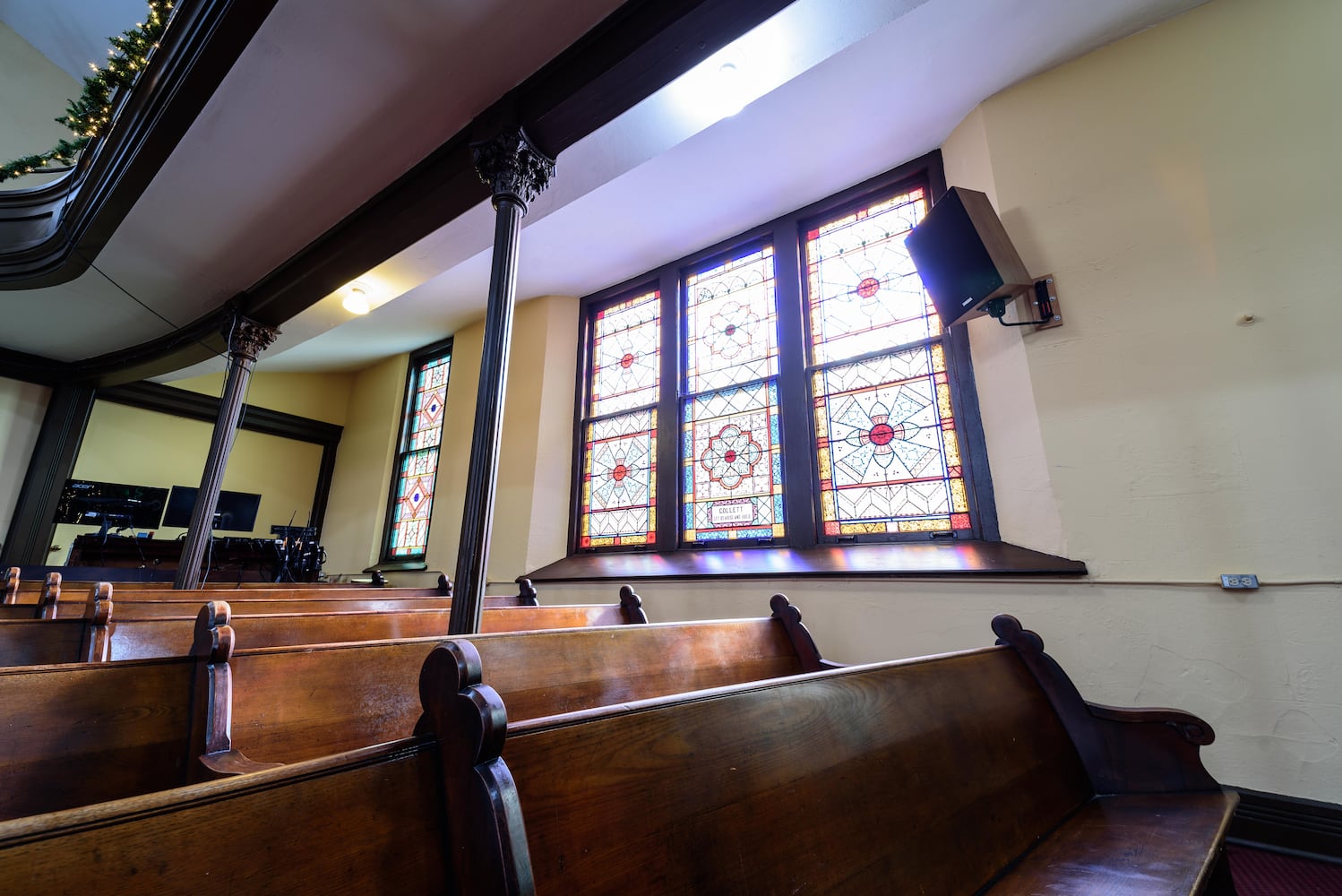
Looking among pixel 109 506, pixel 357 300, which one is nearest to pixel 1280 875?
pixel 357 300

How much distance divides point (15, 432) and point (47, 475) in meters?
0.52

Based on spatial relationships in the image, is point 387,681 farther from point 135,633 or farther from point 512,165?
point 512,165

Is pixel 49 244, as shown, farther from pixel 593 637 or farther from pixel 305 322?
pixel 593 637

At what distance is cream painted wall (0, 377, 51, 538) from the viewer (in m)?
5.12

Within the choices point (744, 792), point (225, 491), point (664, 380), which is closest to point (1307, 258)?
point (744, 792)

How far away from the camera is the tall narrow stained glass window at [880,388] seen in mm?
3012

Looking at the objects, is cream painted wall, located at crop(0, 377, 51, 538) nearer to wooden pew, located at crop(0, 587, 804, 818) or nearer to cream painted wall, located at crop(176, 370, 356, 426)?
cream painted wall, located at crop(176, 370, 356, 426)

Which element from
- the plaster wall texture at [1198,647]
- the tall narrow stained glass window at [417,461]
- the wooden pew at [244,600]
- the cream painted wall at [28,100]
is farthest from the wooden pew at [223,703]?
the cream painted wall at [28,100]

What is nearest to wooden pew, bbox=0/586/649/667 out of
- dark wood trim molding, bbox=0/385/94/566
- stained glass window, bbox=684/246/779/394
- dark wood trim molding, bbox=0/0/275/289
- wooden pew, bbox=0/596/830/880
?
wooden pew, bbox=0/596/830/880

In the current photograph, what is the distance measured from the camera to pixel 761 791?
0.72 metres

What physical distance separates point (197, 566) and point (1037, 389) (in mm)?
4910

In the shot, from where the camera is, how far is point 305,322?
13.9 feet

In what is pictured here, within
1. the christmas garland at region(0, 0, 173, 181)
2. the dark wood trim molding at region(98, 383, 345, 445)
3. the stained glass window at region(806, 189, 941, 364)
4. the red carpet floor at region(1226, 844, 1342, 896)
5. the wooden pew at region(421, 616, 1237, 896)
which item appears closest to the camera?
the wooden pew at region(421, 616, 1237, 896)

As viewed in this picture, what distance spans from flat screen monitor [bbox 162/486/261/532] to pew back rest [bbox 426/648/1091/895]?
236 inches
